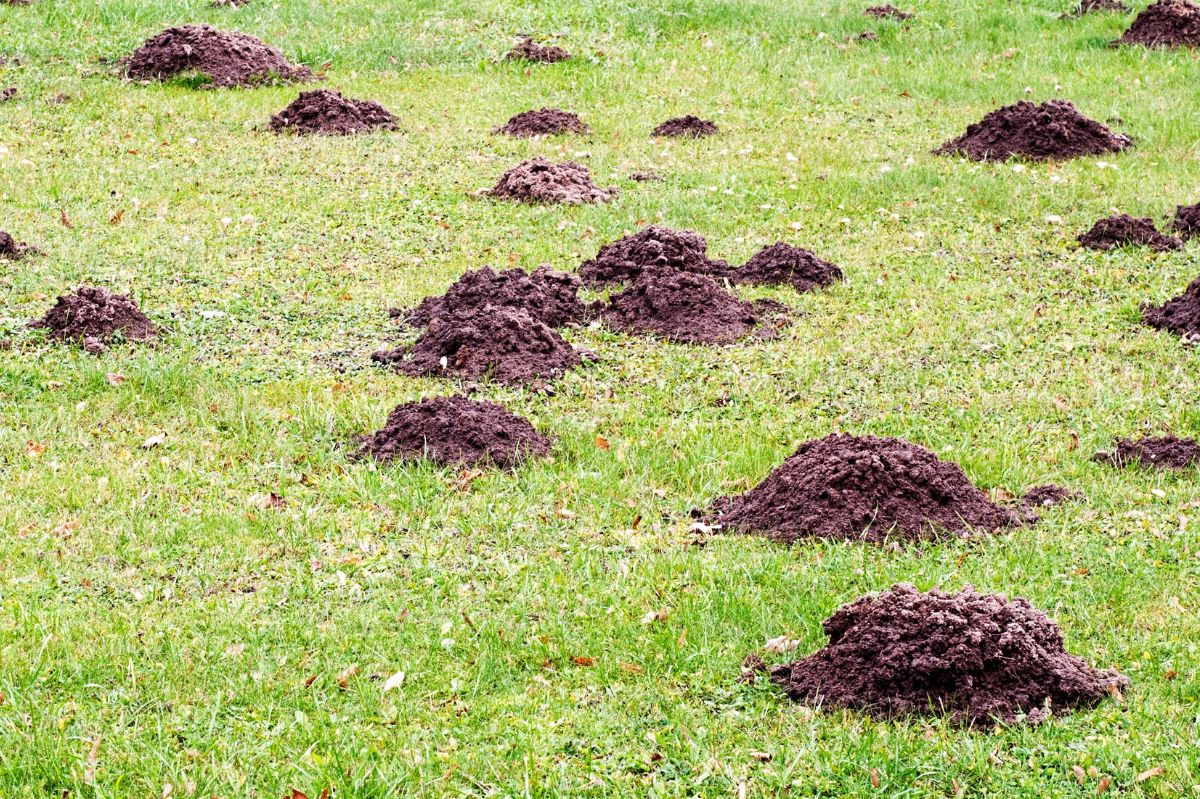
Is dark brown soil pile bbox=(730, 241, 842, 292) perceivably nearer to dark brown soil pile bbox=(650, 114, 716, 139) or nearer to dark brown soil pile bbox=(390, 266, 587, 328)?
dark brown soil pile bbox=(390, 266, 587, 328)

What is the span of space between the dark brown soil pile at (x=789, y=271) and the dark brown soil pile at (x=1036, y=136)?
11.9ft

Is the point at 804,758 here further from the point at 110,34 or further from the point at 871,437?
the point at 110,34

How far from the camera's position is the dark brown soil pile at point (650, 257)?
9.95m

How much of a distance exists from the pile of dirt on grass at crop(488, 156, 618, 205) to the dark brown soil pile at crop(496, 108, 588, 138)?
5.61 feet

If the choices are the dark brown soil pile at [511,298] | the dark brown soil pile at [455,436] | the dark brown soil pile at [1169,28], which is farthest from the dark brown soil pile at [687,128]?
the dark brown soil pile at [455,436]

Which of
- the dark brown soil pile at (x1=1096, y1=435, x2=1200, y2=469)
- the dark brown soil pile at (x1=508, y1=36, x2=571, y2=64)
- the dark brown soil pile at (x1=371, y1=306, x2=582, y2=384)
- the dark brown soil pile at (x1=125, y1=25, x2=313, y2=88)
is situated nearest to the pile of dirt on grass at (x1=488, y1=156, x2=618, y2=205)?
the dark brown soil pile at (x1=371, y1=306, x2=582, y2=384)

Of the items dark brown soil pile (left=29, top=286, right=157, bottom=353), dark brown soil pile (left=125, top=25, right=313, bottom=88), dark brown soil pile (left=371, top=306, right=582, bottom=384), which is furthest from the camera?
dark brown soil pile (left=125, top=25, right=313, bottom=88)

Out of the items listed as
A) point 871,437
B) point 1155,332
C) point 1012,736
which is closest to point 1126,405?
point 1155,332

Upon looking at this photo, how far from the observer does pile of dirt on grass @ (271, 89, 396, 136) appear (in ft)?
46.6

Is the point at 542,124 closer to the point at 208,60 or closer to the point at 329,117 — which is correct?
the point at 329,117

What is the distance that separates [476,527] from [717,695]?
1789mm

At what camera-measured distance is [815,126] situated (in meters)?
14.6

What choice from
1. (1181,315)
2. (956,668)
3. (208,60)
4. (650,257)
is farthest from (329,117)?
(956,668)

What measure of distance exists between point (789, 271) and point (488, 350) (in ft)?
9.09
